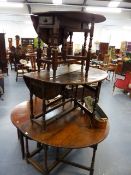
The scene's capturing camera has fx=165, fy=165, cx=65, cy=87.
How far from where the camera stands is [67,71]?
2090 millimetres

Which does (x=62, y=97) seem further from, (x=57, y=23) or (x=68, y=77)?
(x=57, y=23)

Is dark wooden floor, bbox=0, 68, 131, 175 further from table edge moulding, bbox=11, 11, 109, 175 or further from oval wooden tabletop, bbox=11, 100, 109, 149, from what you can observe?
oval wooden tabletop, bbox=11, 100, 109, 149

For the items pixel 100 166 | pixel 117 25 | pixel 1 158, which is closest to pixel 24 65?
pixel 1 158

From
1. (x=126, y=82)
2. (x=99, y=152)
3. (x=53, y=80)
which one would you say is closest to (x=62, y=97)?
(x=53, y=80)

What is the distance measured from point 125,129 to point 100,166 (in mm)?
1305

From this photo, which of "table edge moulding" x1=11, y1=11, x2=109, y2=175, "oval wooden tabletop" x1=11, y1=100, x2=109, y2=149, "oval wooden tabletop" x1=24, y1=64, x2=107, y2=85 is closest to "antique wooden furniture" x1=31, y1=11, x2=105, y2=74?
"table edge moulding" x1=11, y1=11, x2=109, y2=175

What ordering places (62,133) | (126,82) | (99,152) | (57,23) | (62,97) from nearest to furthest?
(57,23) → (62,133) → (62,97) → (99,152) → (126,82)

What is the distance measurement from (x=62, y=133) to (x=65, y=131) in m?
0.06

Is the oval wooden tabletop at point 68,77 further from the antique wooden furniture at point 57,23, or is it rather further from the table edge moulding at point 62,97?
the antique wooden furniture at point 57,23

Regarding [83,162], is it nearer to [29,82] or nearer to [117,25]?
[29,82]

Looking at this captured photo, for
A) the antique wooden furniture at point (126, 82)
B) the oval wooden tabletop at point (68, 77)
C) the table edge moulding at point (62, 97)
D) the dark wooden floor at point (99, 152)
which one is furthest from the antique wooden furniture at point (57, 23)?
the antique wooden furniture at point (126, 82)

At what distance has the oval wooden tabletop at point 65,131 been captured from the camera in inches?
75.5

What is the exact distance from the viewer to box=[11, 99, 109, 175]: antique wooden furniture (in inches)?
75.5

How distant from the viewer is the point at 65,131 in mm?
2100
